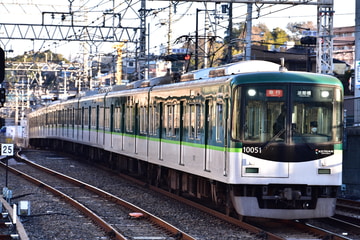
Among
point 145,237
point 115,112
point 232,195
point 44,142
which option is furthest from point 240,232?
point 44,142

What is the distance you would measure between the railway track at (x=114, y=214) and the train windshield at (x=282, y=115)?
202cm

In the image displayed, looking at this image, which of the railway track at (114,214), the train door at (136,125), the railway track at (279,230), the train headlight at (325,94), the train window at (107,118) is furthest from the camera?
the train window at (107,118)

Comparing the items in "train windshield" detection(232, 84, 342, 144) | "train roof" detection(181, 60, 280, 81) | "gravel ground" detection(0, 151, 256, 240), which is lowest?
"gravel ground" detection(0, 151, 256, 240)

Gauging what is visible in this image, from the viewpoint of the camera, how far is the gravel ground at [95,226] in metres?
12.8

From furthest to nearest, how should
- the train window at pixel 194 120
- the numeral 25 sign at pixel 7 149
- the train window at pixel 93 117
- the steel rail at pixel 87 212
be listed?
the train window at pixel 93 117
the numeral 25 sign at pixel 7 149
the train window at pixel 194 120
the steel rail at pixel 87 212

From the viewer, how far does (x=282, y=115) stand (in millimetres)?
13062

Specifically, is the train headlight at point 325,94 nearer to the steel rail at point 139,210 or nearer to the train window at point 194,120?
the train window at point 194,120

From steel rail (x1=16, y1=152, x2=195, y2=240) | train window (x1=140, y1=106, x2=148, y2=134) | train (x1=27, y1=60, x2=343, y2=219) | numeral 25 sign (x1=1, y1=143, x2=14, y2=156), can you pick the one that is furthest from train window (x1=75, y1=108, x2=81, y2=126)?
train (x1=27, y1=60, x2=343, y2=219)

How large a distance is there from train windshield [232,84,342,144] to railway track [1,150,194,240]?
202cm

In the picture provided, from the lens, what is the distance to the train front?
1295 centimetres

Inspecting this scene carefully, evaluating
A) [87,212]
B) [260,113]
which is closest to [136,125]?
[87,212]

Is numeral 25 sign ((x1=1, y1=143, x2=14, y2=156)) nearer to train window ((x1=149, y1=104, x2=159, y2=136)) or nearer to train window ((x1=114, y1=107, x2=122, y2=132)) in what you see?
train window ((x1=149, y1=104, x2=159, y2=136))

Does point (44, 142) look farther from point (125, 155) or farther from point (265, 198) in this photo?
point (265, 198)

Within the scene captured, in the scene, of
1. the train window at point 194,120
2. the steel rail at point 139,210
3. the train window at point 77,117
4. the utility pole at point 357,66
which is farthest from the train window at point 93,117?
the train window at point 194,120
